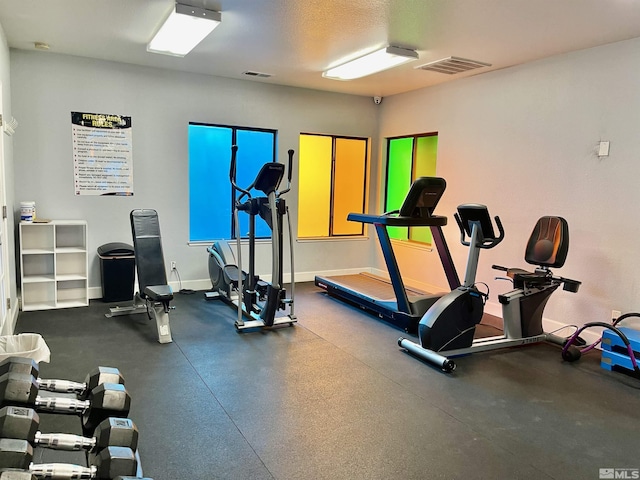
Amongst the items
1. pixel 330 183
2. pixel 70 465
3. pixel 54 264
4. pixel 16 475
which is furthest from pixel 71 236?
pixel 16 475

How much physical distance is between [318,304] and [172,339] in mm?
2027

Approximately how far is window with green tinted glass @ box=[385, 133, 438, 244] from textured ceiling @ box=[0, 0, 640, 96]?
1.53m

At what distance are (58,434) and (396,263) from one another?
3.62 m

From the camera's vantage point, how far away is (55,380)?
6.90ft

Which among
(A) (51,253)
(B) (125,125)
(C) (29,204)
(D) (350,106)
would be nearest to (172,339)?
(A) (51,253)

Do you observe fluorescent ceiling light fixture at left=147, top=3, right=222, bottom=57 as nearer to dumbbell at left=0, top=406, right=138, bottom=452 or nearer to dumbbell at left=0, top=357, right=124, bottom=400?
dumbbell at left=0, top=357, right=124, bottom=400

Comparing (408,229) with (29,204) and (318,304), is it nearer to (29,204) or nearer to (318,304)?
(318,304)

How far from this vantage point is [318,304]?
589cm

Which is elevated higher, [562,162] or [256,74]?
[256,74]

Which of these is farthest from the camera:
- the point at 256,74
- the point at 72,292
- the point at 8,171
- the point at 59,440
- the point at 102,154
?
the point at 256,74

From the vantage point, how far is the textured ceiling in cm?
355

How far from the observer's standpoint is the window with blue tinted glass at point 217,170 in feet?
20.9
